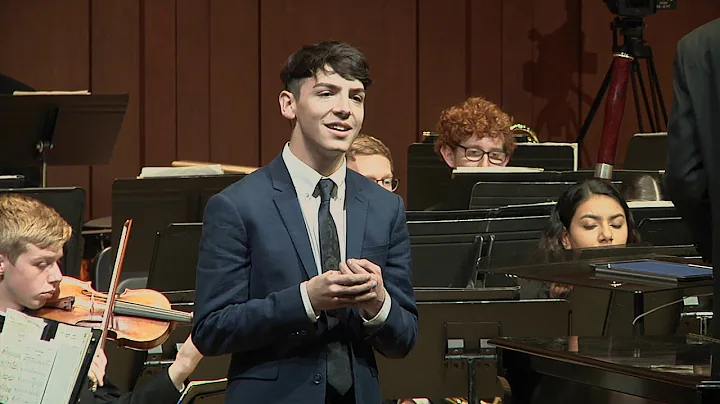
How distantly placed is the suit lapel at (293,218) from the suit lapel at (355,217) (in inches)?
3.1

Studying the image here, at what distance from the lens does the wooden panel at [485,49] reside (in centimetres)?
770

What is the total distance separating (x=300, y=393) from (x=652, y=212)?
7.10 ft

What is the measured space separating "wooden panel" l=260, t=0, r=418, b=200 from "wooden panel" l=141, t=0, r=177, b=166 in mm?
571

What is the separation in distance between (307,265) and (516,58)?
5.74 m

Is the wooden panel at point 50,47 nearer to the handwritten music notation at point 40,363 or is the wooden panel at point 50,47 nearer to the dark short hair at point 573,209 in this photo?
the dark short hair at point 573,209

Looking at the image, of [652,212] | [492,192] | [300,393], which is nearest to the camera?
[300,393]

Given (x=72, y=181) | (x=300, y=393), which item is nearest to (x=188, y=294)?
(x=300, y=393)

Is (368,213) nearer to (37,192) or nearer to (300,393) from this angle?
(300,393)

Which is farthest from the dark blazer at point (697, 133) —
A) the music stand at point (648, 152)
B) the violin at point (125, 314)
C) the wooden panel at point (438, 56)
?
the wooden panel at point (438, 56)

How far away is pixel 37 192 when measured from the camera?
149 inches

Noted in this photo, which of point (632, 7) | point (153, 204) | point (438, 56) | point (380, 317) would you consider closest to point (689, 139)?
point (380, 317)

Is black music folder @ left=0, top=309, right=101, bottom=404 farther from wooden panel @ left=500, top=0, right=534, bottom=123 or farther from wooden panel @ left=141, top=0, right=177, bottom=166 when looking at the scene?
wooden panel @ left=500, top=0, right=534, bottom=123

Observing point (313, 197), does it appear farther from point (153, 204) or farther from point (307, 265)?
point (153, 204)

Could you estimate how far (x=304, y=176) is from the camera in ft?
7.70
